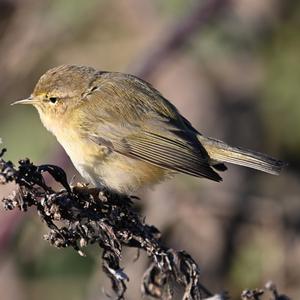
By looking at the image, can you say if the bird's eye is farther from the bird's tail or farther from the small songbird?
the bird's tail

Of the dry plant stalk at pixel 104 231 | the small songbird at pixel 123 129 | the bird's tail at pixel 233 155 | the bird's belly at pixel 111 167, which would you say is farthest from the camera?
the bird's tail at pixel 233 155

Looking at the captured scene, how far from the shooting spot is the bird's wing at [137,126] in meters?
4.62

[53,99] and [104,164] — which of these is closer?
[104,164]

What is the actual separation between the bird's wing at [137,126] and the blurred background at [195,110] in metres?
0.66

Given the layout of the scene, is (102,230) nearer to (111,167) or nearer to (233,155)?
(111,167)

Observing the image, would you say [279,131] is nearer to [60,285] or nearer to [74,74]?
[60,285]

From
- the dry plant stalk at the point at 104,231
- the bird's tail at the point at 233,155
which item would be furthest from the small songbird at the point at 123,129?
the dry plant stalk at the point at 104,231

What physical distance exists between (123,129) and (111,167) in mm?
280

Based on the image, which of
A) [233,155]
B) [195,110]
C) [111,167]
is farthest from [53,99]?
[195,110]

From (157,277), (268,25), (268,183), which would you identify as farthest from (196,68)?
(157,277)

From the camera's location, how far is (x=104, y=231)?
3.15 m

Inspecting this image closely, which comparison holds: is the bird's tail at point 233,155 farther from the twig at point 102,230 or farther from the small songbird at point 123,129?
the twig at point 102,230

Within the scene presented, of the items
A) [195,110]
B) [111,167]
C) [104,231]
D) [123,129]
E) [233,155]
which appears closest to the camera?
[104,231]

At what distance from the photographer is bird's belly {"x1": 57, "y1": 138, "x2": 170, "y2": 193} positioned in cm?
431
